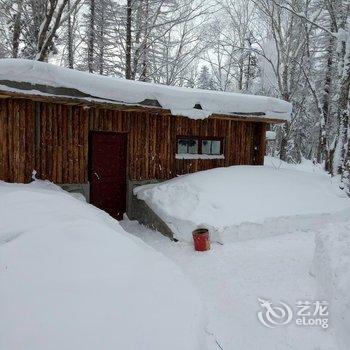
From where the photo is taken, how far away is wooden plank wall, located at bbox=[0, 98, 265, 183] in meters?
8.29

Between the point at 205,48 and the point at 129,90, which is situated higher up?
the point at 205,48

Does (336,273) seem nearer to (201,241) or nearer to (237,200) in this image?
(201,241)

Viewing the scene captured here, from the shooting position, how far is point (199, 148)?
11141 mm

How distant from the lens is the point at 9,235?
4059mm

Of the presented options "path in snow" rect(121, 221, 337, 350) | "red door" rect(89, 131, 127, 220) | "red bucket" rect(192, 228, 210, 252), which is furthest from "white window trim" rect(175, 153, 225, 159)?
"red bucket" rect(192, 228, 210, 252)

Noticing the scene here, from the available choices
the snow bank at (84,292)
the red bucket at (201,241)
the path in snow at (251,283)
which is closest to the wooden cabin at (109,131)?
the path in snow at (251,283)

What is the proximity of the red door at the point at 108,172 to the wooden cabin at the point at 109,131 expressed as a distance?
0.03 m

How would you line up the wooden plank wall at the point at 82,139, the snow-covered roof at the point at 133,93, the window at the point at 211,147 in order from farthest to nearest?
the window at the point at 211,147 < the wooden plank wall at the point at 82,139 < the snow-covered roof at the point at 133,93

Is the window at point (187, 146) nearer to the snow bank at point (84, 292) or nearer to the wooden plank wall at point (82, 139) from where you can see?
the wooden plank wall at point (82, 139)

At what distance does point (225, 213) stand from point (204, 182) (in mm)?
1341

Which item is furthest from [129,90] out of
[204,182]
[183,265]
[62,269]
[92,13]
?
[92,13]

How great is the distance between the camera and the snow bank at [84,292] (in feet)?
9.43

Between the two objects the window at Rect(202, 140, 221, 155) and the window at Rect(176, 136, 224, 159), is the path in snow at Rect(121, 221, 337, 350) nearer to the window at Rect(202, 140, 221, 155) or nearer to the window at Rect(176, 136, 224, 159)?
the window at Rect(176, 136, 224, 159)

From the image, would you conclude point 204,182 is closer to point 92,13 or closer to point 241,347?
point 241,347
